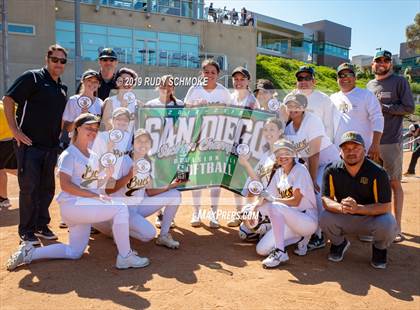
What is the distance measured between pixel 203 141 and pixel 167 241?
47.6 inches

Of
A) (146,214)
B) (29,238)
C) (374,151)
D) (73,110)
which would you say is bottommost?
(29,238)

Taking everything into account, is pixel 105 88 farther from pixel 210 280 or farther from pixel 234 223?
pixel 210 280

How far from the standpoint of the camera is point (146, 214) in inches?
181

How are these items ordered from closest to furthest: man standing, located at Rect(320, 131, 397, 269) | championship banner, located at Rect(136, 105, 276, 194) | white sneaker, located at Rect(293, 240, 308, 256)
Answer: man standing, located at Rect(320, 131, 397, 269)
white sneaker, located at Rect(293, 240, 308, 256)
championship banner, located at Rect(136, 105, 276, 194)

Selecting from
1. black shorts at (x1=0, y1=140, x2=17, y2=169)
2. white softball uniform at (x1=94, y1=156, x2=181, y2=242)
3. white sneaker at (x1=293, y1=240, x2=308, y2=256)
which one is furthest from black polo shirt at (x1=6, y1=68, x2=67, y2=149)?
white sneaker at (x1=293, y1=240, x2=308, y2=256)

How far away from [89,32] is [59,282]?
66.8ft

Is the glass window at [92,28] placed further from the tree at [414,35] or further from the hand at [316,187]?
the tree at [414,35]

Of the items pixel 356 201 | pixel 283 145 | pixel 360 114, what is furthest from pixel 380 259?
pixel 360 114

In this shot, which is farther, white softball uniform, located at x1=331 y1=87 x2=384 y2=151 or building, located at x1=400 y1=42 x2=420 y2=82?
building, located at x1=400 y1=42 x2=420 y2=82

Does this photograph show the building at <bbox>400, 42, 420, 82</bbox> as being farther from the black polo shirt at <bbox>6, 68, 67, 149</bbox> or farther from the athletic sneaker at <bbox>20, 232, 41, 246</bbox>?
the athletic sneaker at <bbox>20, 232, 41, 246</bbox>

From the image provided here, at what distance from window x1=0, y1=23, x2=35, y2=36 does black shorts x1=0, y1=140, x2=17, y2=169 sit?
16.4 metres

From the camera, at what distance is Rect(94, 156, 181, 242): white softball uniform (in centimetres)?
436

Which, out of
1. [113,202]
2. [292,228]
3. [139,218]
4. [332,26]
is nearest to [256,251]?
[292,228]

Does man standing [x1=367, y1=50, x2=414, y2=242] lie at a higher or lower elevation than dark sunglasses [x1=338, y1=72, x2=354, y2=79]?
lower
